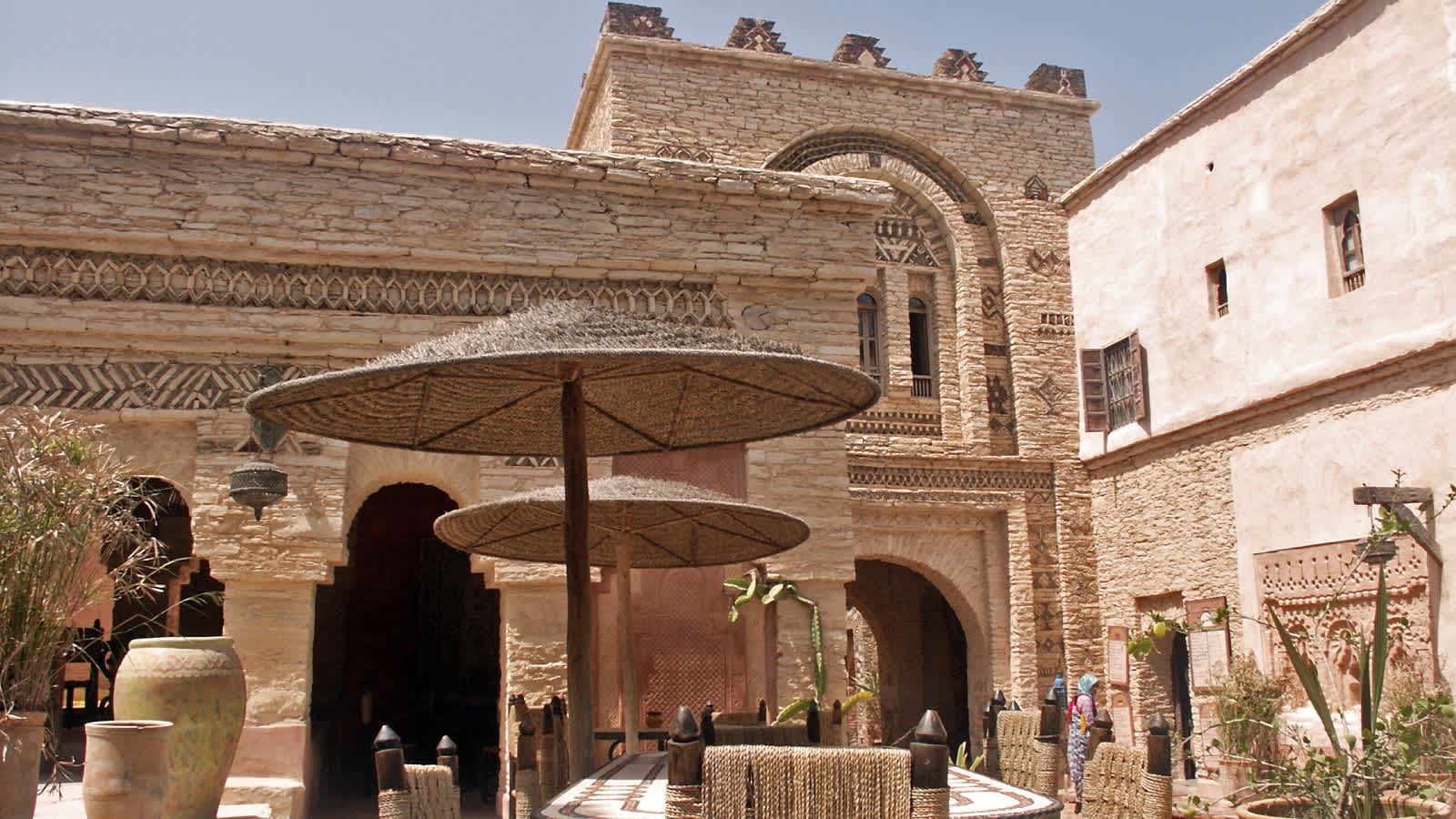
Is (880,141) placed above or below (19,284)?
above

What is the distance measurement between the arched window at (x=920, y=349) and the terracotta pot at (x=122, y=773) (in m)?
13.1

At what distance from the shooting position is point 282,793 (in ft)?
29.6

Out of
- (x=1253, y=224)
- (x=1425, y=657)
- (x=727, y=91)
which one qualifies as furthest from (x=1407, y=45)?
(x=727, y=91)

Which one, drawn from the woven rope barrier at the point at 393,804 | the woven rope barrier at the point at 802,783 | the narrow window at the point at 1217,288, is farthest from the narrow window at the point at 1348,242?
the woven rope barrier at the point at 393,804

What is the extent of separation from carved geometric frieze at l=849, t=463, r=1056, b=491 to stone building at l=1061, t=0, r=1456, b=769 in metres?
0.78

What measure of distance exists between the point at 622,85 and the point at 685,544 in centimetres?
963

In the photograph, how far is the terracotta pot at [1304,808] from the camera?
23.5 ft

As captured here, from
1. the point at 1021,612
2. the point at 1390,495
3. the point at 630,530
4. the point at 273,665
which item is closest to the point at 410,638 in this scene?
the point at 273,665

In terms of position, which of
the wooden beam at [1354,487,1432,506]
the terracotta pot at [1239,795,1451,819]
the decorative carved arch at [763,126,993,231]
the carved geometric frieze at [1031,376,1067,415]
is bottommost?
the terracotta pot at [1239,795,1451,819]

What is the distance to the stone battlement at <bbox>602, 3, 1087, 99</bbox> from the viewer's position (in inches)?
682

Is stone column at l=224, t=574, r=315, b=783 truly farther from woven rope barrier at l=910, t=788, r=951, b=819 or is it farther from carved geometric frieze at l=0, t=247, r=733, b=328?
woven rope barrier at l=910, t=788, r=951, b=819

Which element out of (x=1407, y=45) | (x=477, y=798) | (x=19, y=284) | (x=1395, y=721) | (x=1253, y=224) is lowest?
(x=477, y=798)

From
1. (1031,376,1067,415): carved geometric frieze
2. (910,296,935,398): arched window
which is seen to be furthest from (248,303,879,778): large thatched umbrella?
(1031,376,1067,415): carved geometric frieze

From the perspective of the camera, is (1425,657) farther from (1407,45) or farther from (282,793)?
(282,793)
